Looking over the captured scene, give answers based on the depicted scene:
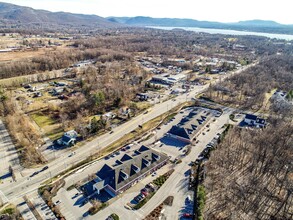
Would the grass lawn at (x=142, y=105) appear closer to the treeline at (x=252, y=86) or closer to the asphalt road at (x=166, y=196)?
the treeline at (x=252, y=86)

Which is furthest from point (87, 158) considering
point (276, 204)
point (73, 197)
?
point (276, 204)

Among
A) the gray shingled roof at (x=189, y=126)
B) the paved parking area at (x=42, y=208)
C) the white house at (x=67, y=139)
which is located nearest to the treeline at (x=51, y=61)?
the white house at (x=67, y=139)

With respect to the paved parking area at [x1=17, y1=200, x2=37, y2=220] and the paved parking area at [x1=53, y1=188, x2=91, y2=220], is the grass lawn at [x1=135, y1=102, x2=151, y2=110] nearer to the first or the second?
the paved parking area at [x1=53, y1=188, x2=91, y2=220]

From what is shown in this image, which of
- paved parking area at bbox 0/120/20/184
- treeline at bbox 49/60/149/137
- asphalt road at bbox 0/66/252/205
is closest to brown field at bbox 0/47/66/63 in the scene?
treeline at bbox 49/60/149/137

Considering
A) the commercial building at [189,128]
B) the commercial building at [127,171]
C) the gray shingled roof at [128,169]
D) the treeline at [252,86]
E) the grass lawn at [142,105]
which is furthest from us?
the treeline at [252,86]

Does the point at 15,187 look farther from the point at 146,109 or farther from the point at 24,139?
the point at 146,109

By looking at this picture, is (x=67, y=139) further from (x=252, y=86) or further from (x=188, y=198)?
(x=252, y=86)

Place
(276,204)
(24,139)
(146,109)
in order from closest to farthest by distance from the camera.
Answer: (276,204)
(24,139)
(146,109)
